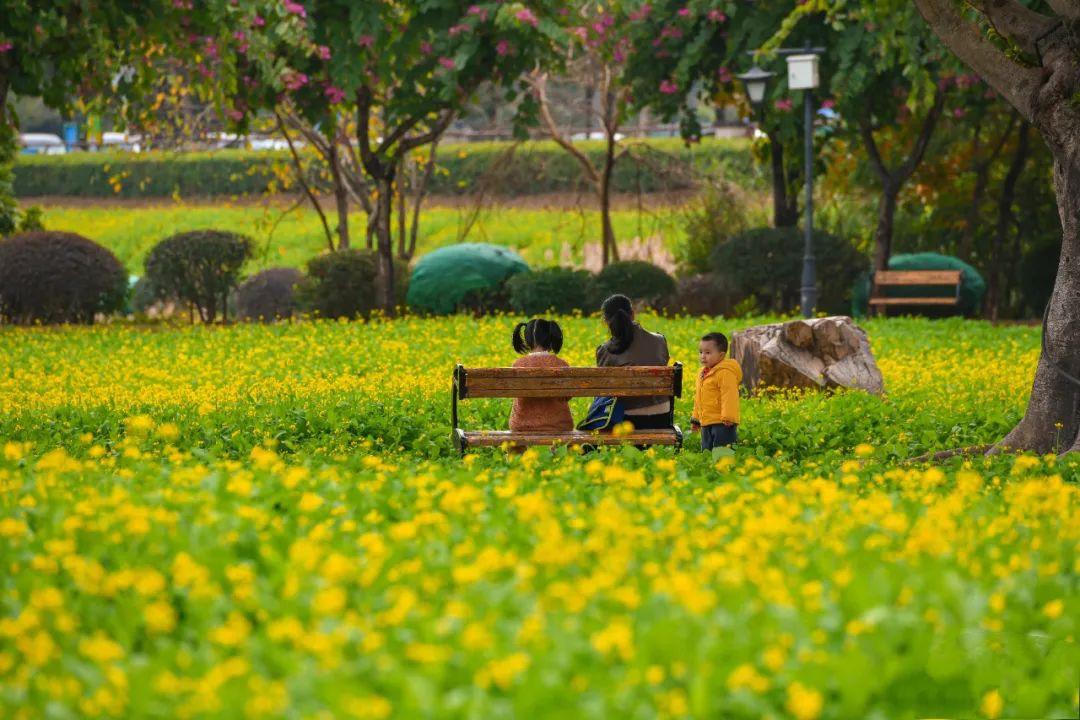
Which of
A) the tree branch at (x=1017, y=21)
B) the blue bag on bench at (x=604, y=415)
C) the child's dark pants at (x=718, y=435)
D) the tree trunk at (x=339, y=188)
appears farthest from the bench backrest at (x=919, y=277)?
the blue bag on bench at (x=604, y=415)

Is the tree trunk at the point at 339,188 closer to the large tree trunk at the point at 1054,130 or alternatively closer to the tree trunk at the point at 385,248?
the tree trunk at the point at 385,248

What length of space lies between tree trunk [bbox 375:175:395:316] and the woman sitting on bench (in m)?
14.1

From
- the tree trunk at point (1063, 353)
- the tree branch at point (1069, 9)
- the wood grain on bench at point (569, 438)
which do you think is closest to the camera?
the wood grain on bench at point (569, 438)

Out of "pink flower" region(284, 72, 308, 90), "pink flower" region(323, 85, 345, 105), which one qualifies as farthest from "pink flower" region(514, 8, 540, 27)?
"pink flower" region(284, 72, 308, 90)

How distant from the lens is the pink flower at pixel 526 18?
2255 cm

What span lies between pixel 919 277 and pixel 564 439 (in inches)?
665

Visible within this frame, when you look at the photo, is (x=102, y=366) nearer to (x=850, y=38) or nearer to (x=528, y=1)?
(x=528, y=1)

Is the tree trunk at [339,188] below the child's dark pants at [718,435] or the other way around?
the other way around

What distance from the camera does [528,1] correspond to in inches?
919

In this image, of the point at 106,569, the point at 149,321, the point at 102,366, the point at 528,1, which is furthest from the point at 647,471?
the point at 149,321

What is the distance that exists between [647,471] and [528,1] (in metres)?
15.4

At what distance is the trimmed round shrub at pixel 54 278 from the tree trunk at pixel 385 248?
4494 millimetres

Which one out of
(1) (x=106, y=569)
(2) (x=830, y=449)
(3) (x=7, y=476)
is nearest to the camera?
(1) (x=106, y=569)

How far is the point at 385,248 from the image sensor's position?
2552 centimetres
